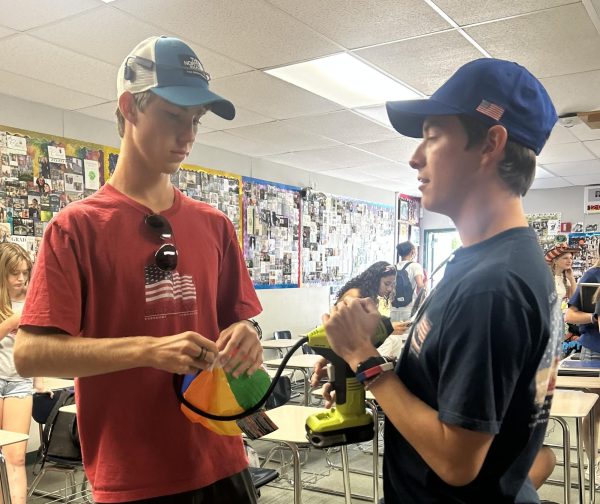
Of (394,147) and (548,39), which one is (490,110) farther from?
(394,147)

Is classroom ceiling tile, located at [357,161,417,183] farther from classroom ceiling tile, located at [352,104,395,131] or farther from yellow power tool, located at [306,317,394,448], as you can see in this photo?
yellow power tool, located at [306,317,394,448]

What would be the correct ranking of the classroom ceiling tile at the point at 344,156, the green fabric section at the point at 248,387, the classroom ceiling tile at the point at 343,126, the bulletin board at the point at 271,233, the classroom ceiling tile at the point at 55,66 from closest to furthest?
the green fabric section at the point at 248,387 → the classroom ceiling tile at the point at 55,66 → the classroom ceiling tile at the point at 343,126 → the classroom ceiling tile at the point at 344,156 → the bulletin board at the point at 271,233

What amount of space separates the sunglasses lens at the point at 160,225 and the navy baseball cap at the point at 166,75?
0.24m

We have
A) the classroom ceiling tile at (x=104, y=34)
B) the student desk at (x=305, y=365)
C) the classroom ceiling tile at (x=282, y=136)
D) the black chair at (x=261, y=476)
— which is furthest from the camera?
the classroom ceiling tile at (x=282, y=136)

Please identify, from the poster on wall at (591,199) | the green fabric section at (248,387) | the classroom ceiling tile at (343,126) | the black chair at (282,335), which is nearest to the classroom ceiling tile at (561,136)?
the classroom ceiling tile at (343,126)

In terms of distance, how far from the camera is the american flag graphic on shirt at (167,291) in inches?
44.7

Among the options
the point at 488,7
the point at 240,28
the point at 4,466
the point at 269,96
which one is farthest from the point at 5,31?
the point at 488,7

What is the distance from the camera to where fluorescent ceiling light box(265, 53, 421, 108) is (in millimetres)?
3762

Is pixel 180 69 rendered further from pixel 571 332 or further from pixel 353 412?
pixel 571 332

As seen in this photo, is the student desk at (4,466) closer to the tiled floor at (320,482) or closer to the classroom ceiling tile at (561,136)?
the tiled floor at (320,482)

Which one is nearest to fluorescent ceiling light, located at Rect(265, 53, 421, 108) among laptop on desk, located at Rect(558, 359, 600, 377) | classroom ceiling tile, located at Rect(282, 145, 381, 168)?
classroom ceiling tile, located at Rect(282, 145, 381, 168)

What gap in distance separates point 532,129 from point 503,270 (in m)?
0.28

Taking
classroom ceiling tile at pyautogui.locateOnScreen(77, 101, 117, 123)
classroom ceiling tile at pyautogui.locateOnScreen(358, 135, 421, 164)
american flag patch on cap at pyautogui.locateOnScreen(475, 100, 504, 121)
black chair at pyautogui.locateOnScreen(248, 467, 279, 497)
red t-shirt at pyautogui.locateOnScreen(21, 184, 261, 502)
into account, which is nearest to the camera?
american flag patch on cap at pyautogui.locateOnScreen(475, 100, 504, 121)

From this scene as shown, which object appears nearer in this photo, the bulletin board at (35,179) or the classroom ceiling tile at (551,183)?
the bulletin board at (35,179)
